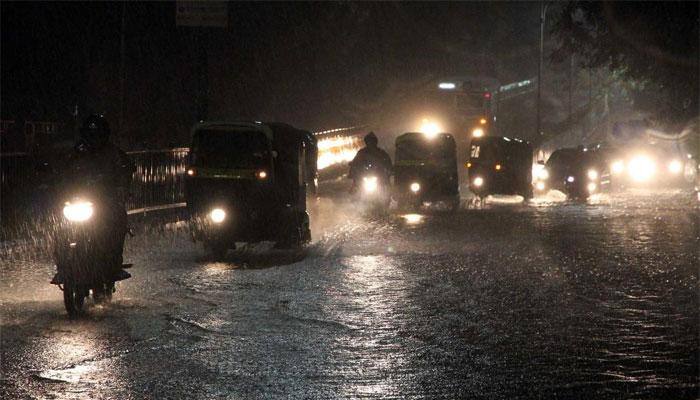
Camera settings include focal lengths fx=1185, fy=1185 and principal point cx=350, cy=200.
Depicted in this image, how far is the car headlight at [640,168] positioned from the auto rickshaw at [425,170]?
16.3 meters

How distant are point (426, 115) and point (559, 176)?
23203 mm

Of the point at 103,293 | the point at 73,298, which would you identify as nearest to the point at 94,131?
the point at 103,293

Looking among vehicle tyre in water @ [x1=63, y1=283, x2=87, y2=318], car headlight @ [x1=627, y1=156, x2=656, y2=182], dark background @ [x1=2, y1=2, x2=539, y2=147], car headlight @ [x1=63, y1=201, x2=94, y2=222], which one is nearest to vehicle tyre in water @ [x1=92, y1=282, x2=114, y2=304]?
vehicle tyre in water @ [x1=63, y1=283, x2=87, y2=318]

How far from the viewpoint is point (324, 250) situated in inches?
673

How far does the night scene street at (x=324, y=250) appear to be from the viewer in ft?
27.9

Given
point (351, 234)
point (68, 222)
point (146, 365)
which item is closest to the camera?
point (146, 365)

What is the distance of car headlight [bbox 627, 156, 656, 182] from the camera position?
4353 centimetres

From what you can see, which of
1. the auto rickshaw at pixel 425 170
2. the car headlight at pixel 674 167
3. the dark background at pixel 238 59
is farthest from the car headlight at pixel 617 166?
the dark background at pixel 238 59

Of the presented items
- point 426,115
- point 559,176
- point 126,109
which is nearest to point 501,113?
point 426,115

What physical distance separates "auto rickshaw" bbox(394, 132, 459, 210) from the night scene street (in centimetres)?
5

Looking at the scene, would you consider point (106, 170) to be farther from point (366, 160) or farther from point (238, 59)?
point (238, 59)

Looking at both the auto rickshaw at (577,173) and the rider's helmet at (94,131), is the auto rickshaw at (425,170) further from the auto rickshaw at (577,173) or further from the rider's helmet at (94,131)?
the rider's helmet at (94,131)

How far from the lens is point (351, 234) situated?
19734 millimetres

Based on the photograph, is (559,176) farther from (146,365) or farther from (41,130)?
(146,365)
